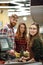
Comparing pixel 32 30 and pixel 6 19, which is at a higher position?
pixel 6 19

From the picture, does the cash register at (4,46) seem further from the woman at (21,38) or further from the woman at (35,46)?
the woman at (35,46)

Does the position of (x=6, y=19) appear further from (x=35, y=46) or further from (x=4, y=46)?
(x=35, y=46)

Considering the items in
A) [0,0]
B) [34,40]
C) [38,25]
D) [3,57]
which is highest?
[0,0]

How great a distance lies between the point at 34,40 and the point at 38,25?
20cm

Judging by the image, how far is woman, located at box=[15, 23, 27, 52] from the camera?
299 cm

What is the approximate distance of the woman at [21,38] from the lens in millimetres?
2988

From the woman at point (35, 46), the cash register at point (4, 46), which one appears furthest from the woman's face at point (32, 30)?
the cash register at point (4, 46)

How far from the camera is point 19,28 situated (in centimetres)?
298

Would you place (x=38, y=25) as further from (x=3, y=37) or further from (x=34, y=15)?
(x=3, y=37)

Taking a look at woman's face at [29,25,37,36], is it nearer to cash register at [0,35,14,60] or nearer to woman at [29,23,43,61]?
woman at [29,23,43,61]

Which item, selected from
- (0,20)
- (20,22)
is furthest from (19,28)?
(0,20)

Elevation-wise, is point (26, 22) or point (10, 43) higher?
point (26, 22)

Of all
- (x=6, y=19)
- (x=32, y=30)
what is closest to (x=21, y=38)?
(x=32, y=30)

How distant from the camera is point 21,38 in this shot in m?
3.01
